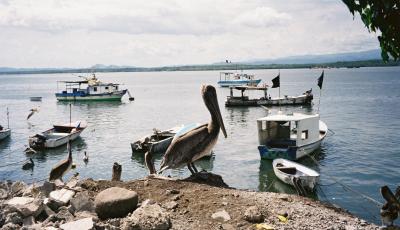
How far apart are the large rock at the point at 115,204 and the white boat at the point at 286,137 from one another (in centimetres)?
1952

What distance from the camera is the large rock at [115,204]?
→ 27.7 feet

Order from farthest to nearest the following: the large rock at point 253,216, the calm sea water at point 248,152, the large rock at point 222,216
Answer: the calm sea water at point 248,152, the large rock at point 222,216, the large rock at point 253,216

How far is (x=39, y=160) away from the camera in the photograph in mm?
32062

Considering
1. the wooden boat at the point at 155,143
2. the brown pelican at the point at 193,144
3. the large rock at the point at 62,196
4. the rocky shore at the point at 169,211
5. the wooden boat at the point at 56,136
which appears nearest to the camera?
the rocky shore at the point at 169,211

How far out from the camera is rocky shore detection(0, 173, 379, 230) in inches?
312

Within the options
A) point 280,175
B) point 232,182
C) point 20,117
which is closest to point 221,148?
point 232,182

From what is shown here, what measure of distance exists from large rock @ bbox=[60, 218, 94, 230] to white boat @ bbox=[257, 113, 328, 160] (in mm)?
20544

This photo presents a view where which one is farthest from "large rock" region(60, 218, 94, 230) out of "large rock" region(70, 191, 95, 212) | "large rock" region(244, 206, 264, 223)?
"large rock" region(244, 206, 264, 223)

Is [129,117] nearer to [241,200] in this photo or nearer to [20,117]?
[20,117]

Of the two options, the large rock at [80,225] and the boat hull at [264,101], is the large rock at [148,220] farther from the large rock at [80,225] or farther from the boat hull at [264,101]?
the boat hull at [264,101]

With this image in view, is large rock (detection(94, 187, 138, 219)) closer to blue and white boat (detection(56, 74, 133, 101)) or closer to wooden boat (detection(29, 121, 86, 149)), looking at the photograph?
wooden boat (detection(29, 121, 86, 149))

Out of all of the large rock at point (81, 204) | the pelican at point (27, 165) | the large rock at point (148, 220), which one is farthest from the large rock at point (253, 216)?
the pelican at point (27, 165)

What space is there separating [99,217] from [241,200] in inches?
119

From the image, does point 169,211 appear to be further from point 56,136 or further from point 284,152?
point 56,136
